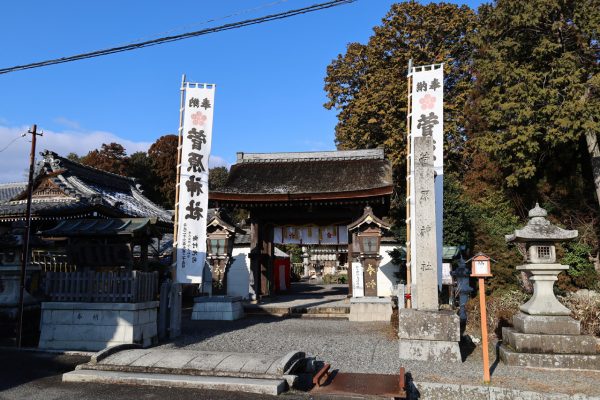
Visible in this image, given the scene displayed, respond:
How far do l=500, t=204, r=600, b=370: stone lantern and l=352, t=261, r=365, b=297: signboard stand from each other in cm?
772

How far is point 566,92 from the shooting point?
15727 millimetres

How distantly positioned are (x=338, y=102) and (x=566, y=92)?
53.3 ft

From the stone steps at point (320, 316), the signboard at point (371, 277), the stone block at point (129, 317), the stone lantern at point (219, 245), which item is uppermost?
the stone lantern at point (219, 245)

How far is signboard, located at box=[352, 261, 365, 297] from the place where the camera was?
1614 cm

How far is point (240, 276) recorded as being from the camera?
2006cm

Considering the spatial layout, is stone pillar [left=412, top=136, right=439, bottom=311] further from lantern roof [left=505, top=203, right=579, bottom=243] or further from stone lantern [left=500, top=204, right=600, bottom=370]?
lantern roof [left=505, top=203, right=579, bottom=243]

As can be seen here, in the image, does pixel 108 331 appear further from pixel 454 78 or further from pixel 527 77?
pixel 454 78

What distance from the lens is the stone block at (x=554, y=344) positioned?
757 centimetres

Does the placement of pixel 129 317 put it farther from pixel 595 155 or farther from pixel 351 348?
pixel 595 155

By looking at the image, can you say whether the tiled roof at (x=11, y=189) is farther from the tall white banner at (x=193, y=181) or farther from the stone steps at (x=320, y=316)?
the stone steps at (x=320, y=316)

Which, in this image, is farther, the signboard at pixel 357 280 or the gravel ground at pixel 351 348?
the signboard at pixel 357 280

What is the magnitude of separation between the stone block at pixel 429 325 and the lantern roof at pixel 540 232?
84.3 inches

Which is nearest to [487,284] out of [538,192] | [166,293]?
[538,192]

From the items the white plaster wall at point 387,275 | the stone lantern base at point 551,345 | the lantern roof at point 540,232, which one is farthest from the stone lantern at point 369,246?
the stone lantern base at point 551,345
